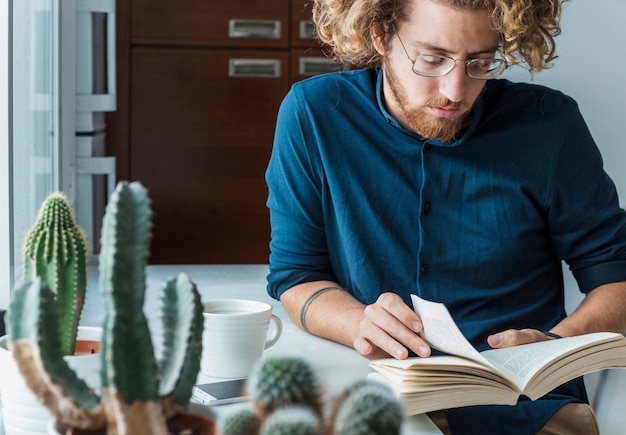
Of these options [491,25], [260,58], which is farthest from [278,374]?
[260,58]

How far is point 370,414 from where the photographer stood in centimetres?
43

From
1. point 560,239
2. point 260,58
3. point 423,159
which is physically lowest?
point 560,239

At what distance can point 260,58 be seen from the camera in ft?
8.98

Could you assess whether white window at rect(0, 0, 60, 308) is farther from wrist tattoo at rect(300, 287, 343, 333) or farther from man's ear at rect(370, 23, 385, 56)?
man's ear at rect(370, 23, 385, 56)

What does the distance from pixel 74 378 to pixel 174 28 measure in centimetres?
231

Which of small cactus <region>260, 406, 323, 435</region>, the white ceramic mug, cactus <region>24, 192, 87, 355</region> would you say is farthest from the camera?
the white ceramic mug

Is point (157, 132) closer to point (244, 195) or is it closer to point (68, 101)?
point (244, 195)

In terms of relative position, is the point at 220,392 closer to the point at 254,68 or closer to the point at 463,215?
the point at 463,215

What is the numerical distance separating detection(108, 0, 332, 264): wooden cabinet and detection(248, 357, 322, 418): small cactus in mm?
2302

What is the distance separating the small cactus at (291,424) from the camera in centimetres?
40

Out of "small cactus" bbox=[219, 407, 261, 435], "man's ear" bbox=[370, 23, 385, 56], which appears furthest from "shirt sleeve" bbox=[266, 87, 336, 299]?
"small cactus" bbox=[219, 407, 261, 435]

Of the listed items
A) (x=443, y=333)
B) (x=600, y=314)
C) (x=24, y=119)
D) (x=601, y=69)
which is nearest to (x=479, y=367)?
(x=443, y=333)

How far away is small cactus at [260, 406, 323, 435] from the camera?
40cm

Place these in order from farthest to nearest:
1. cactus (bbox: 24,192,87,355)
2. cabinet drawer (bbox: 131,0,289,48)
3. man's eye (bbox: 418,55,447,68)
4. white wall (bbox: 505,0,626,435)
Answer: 1. cabinet drawer (bbox: 131,0,289,48)
2. white wall (bbox: 505,0,626,435)
3. man's eye (bbox: 418,55,447,68)
4. cactus (bbox: 24,192,87,355)
